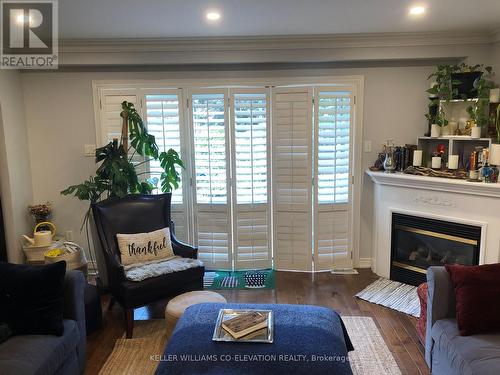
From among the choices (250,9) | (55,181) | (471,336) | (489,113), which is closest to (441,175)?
(489,113)

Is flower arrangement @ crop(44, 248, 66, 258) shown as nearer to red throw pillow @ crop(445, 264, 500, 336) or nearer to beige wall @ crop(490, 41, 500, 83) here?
red throw pillow @ crop(445, 264, 500, 336)

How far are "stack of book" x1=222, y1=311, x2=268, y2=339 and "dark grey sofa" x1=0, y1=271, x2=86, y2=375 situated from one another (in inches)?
35.9

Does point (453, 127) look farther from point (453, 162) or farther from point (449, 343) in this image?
point (449, 343)

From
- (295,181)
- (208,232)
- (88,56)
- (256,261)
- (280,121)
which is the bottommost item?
(256,261)

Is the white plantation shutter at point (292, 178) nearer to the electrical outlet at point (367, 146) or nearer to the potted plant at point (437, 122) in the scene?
the electrical outlet at point (367, 146)

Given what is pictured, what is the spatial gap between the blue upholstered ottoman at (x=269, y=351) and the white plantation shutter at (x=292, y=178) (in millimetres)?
1890

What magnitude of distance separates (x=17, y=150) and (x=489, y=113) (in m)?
4.47

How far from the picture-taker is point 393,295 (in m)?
3.58

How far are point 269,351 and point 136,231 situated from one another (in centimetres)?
193

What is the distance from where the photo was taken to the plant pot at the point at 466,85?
3480 millimetres

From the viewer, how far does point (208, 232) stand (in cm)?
418

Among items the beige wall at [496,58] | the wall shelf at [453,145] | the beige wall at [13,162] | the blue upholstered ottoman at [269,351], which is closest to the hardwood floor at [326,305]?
the blue upholstered ottoman at [269,351]

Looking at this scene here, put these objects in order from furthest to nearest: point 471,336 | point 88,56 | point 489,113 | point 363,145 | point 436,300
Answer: point 363,145 < point 88,56 < point 489,113 < point 436,300 < point 471,336

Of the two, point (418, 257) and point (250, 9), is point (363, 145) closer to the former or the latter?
point (418, 257)
